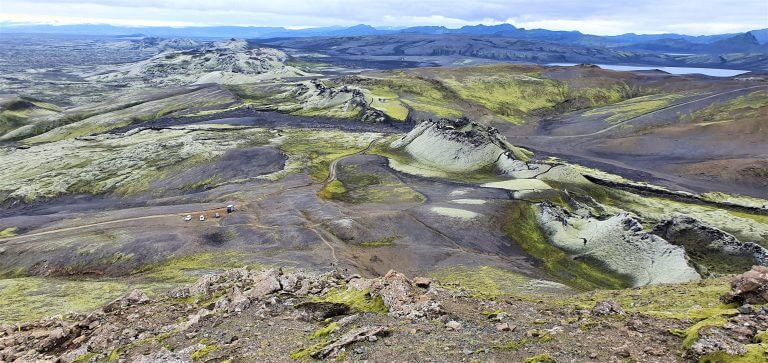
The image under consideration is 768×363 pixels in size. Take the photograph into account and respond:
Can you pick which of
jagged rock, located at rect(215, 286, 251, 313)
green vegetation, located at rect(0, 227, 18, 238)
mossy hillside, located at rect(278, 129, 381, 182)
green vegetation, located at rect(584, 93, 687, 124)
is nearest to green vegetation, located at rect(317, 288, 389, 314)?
jagged rock, located at rect(215, 286, 251, 313)

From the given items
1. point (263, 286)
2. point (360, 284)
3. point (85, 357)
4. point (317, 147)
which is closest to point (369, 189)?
point (317, 147)

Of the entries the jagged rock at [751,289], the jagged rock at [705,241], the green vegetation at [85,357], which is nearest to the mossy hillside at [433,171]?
the jagged rock at [705,241]

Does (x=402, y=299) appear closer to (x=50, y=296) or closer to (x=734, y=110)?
(x=50, y=296)

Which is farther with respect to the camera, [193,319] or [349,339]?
[193,319]

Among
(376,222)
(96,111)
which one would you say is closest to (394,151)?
(376,222)

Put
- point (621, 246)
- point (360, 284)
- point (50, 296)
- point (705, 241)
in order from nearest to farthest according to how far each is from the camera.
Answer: point (360, 284) < point (50, 296) < point (621, 246) < point (705, 241)

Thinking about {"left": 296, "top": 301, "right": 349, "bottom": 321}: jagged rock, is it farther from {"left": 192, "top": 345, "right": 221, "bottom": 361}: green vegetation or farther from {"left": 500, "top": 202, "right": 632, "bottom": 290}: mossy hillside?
{"left": 500, "top": 202, "right": 632, "bottom": 290}: mossy hillside

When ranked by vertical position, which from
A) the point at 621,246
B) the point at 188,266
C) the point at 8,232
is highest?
the point at 621,246
